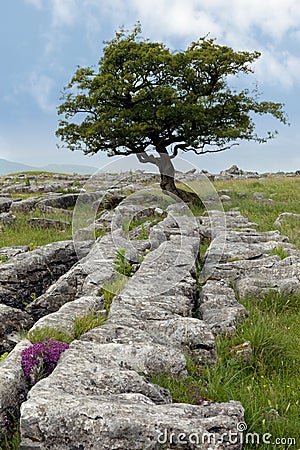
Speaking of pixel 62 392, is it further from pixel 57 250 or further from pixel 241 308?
pixel 57 250

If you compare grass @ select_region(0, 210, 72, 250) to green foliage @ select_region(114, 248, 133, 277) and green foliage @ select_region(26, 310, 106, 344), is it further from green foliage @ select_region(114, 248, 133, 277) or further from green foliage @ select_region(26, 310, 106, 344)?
green foliage @ select_region(26, 310, 106, 344)

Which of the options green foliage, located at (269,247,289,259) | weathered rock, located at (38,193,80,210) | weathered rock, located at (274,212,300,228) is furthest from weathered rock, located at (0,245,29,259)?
weathered rock, located at (38,193,80,210)

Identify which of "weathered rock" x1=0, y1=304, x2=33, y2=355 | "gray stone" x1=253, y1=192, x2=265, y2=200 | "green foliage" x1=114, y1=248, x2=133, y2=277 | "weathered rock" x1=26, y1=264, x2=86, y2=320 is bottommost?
"weathered rock" x1=0, y1=304, x2=33, y2=355

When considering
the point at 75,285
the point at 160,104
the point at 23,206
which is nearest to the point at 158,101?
the point at 160,104

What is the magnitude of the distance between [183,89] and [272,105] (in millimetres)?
7399

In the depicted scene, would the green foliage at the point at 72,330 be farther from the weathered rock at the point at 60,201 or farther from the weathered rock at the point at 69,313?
the weathered rock at the point at 60,201

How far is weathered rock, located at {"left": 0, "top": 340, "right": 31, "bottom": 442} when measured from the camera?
17.4 feet

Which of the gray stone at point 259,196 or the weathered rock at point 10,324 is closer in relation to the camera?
the weathered rock at point 10,324

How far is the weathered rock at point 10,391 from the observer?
5.30 metres

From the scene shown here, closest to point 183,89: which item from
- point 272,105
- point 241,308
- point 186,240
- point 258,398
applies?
point 272,105

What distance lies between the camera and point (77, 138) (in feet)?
110

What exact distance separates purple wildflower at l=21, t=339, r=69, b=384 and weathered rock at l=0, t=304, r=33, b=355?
307 cm

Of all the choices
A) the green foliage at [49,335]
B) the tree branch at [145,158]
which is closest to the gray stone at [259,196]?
the tree branch at [145,158]

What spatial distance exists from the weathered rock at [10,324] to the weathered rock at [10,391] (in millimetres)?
3370
